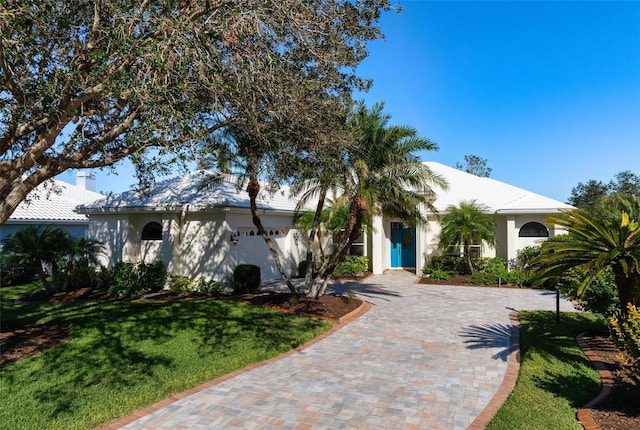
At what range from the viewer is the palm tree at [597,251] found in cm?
663

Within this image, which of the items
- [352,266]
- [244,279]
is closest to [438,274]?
[352,266]

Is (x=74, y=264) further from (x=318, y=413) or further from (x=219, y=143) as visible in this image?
(x=318, y=413)

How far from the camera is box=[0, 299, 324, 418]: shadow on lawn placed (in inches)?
270

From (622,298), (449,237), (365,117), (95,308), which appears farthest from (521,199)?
(95,308)

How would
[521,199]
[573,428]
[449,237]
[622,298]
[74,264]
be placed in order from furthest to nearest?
[521,199] < [449,237] < [74,264] < [622,298] < [573,428]

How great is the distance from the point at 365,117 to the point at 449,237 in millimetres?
8764

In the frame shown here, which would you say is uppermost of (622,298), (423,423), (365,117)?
(365,117)

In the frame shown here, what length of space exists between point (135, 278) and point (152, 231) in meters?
2.41

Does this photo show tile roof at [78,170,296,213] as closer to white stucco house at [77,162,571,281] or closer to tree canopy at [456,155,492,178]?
white stucco house at [77,162,571,281]

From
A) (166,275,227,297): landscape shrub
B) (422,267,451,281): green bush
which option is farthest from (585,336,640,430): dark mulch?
(166,275,227,297): landscape shrub

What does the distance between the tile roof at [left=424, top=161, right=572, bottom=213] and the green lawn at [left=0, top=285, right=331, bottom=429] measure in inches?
516

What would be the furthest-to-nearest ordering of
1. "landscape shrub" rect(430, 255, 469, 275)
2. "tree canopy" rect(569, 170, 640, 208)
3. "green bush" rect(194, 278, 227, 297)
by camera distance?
1. "tree canopy" rect(569, 170, 640, 208)
2. "landscape shrub" rect(430, 255, 469, 275)
3. "green bush" rect(194, 278, 227, 297)

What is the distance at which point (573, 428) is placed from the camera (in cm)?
525

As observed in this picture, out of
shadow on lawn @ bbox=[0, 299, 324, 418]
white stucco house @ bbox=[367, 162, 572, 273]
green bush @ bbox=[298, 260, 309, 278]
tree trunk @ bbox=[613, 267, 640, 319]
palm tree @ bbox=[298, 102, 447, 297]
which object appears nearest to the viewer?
shadow on lawn @ bbox=[0, 299, 324, 418]
